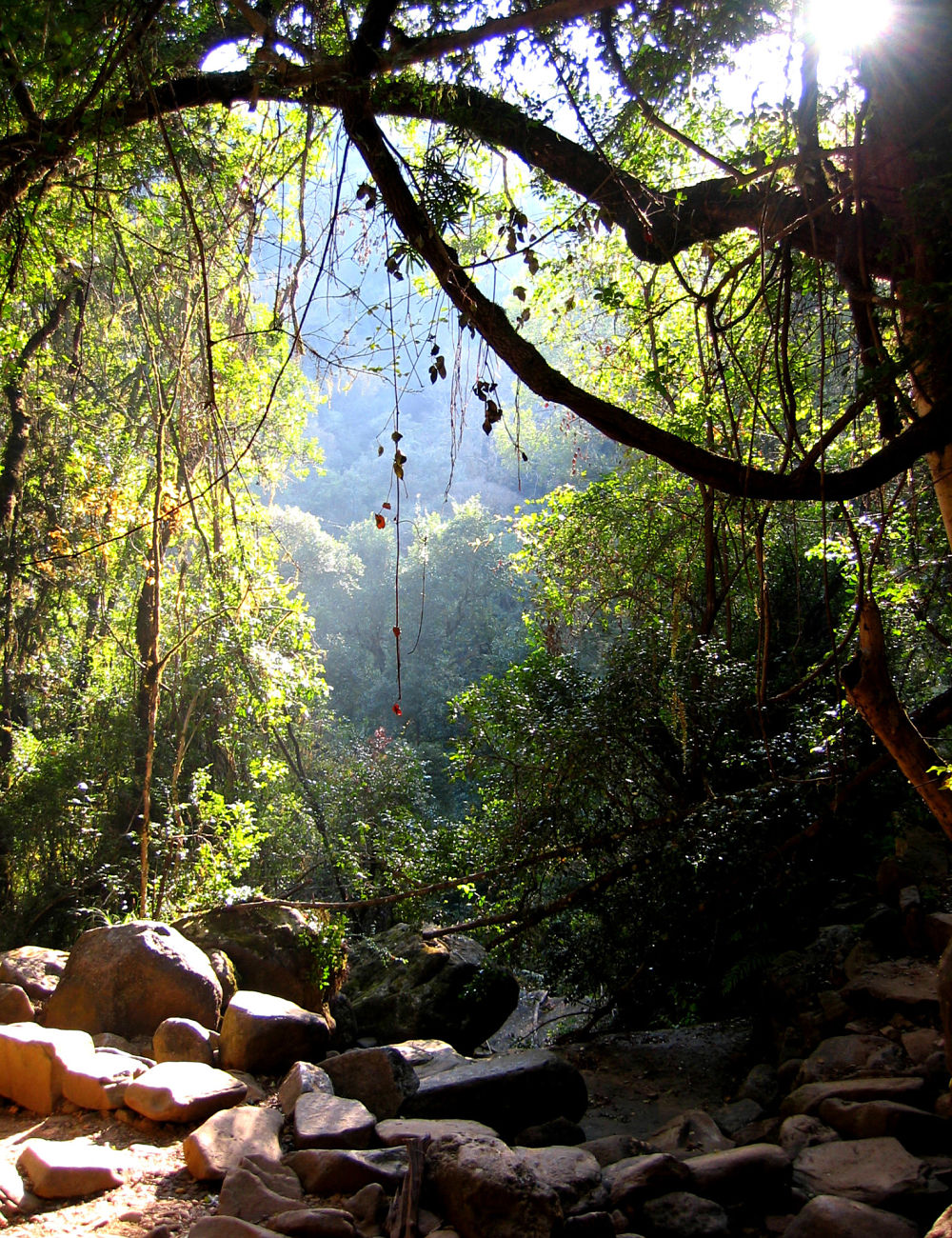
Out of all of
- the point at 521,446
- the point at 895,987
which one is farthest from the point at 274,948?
the point at 521,446

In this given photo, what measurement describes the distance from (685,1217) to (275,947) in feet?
10.9

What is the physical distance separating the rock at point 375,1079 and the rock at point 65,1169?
3.80 ft

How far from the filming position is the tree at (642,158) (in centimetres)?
247

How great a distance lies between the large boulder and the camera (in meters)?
5.93

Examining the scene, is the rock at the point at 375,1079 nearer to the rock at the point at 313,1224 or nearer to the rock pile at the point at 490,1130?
the rock pile at the point at 490,1130

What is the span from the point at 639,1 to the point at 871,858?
18.5 feet

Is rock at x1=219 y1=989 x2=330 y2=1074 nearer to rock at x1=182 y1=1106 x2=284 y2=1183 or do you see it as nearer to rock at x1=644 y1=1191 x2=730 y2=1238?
rock at x1=182 y1=1106 x2=284 y2=1183

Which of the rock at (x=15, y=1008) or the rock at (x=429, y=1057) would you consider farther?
the rock at (x=429, y=1057)

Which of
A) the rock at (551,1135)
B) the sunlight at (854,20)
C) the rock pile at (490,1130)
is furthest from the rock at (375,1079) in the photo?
the sunlight at (854,20)

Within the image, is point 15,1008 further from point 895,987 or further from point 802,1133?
point 895,987

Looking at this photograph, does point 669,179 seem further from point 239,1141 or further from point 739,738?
point 239,1141

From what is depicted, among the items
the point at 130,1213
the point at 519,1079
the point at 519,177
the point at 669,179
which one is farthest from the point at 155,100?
the point at 519,1079

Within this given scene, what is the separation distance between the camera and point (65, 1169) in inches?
112

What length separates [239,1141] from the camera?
314 cm
